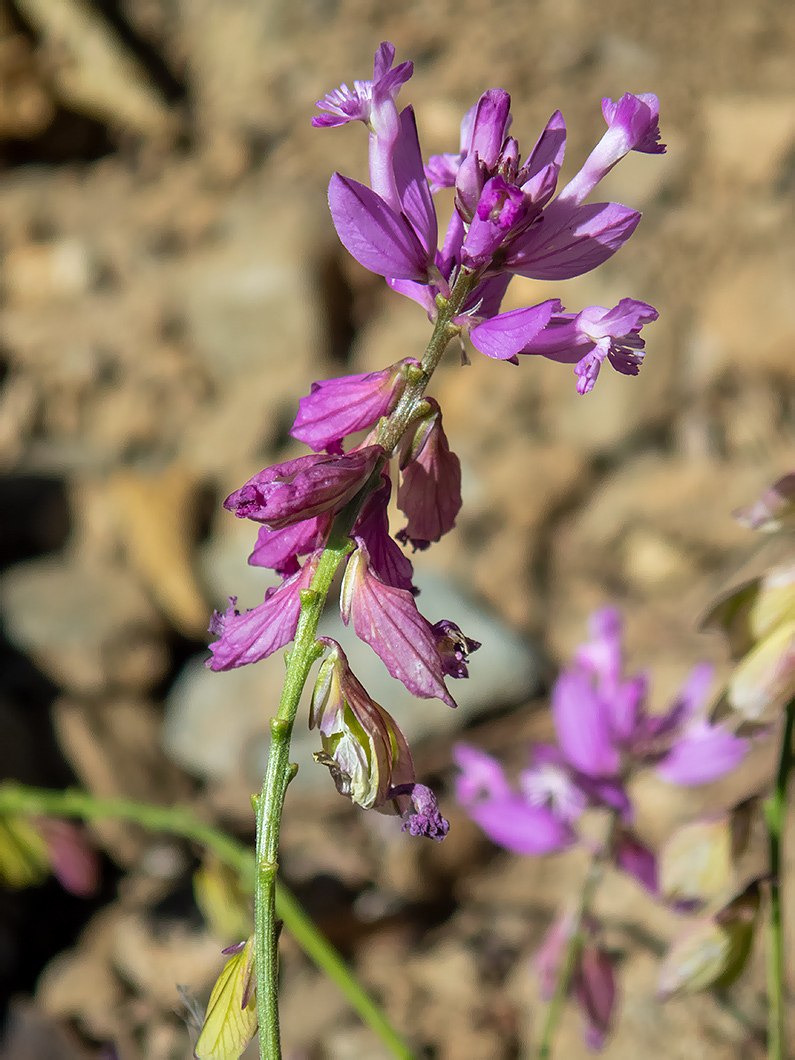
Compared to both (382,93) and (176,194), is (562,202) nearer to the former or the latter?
(382,93)

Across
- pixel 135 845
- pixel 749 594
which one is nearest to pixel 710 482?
pixel 135 845

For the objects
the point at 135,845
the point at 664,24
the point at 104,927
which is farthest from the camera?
the point at 664,24

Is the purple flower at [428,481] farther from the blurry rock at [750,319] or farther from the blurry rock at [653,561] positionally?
the blurry rock at [750,319]

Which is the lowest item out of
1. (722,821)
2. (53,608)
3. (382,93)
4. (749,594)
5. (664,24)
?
(722,821)

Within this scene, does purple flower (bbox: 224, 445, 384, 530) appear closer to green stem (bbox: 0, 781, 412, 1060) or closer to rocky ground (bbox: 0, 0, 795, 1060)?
green stem (bbox: 0, 781, 412, 1060)

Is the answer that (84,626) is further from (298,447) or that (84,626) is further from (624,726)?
(624,726)
